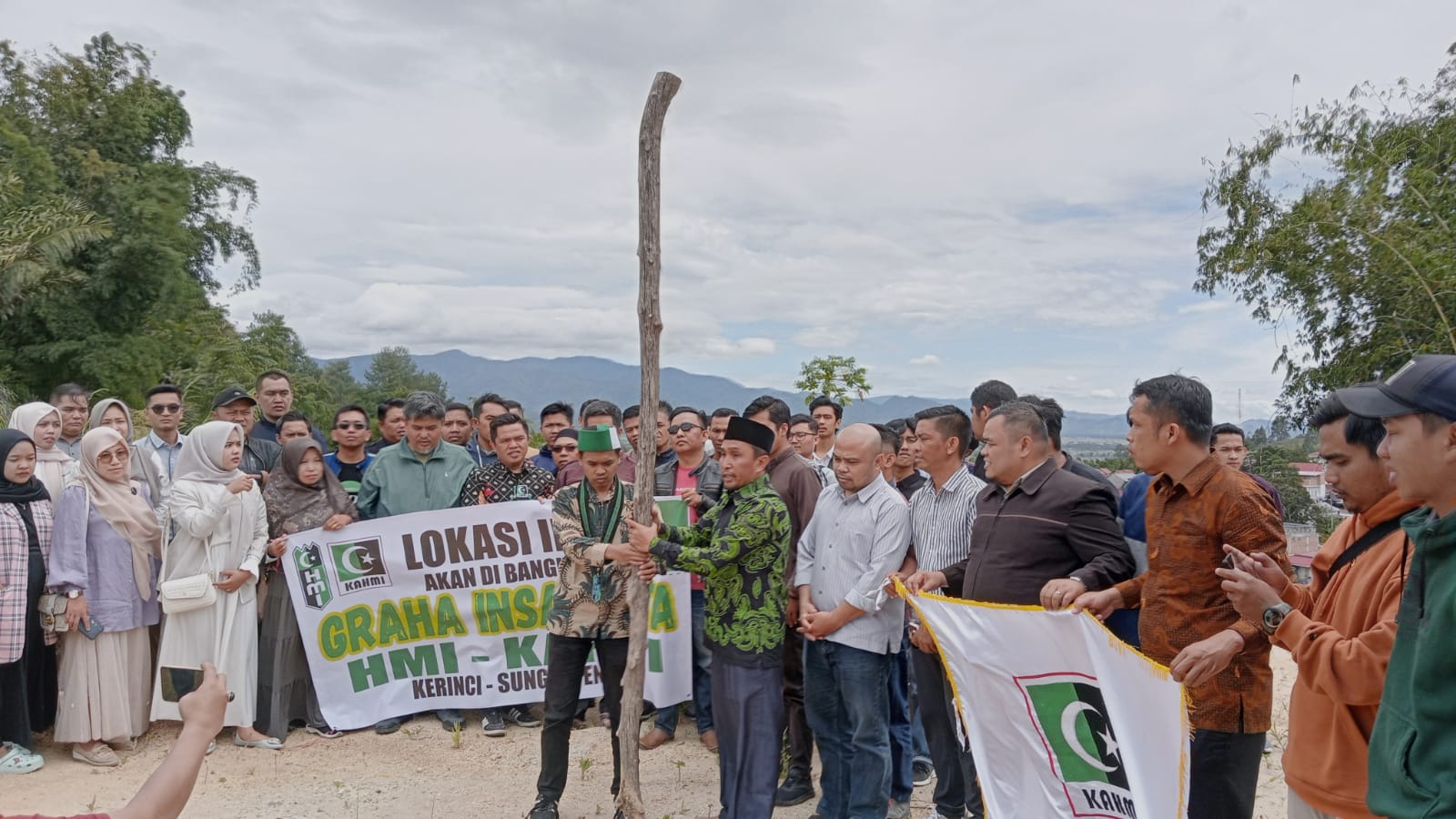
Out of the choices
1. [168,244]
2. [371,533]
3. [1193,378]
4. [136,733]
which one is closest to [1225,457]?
[1193,378]

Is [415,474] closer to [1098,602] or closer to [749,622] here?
[749,622]

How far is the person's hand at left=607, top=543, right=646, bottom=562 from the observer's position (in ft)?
14.8

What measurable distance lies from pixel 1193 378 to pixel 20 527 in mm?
6462

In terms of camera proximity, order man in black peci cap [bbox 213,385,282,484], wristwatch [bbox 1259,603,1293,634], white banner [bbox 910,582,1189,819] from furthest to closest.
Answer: man in black peci cap [bbox 213,385,282,484]
white banner [bbox 910,582,1189,819]
wristwatch [bbox 1259,603,1293,634]

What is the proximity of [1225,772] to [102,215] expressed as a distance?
32458mm

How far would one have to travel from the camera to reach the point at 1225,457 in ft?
20.4

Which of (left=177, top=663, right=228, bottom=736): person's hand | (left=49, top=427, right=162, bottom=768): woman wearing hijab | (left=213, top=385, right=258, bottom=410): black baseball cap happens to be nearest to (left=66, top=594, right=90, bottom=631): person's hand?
(left=49, top=427, right=162, bottom=768): woman wearing hijab

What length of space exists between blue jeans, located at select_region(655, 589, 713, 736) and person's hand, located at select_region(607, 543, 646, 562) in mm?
1964

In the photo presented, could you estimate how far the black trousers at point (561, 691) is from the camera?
493 centimetres

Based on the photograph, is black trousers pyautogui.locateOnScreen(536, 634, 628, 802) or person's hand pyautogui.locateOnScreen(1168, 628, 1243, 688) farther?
black trousers pyautogui.locateOnScreen(536, 634, 628, 802)

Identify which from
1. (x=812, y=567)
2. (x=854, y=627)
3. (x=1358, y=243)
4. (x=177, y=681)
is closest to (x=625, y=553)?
(x=812, y=567)

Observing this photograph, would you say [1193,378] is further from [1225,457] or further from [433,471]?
[433,471]

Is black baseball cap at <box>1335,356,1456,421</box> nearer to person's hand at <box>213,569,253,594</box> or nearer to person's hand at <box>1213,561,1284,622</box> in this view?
person's hand at <box>1213,561,1284,622</box>

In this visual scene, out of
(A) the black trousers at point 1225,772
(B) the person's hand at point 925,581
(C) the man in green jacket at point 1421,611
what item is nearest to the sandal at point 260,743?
(B) the person's hand at point 925,581
